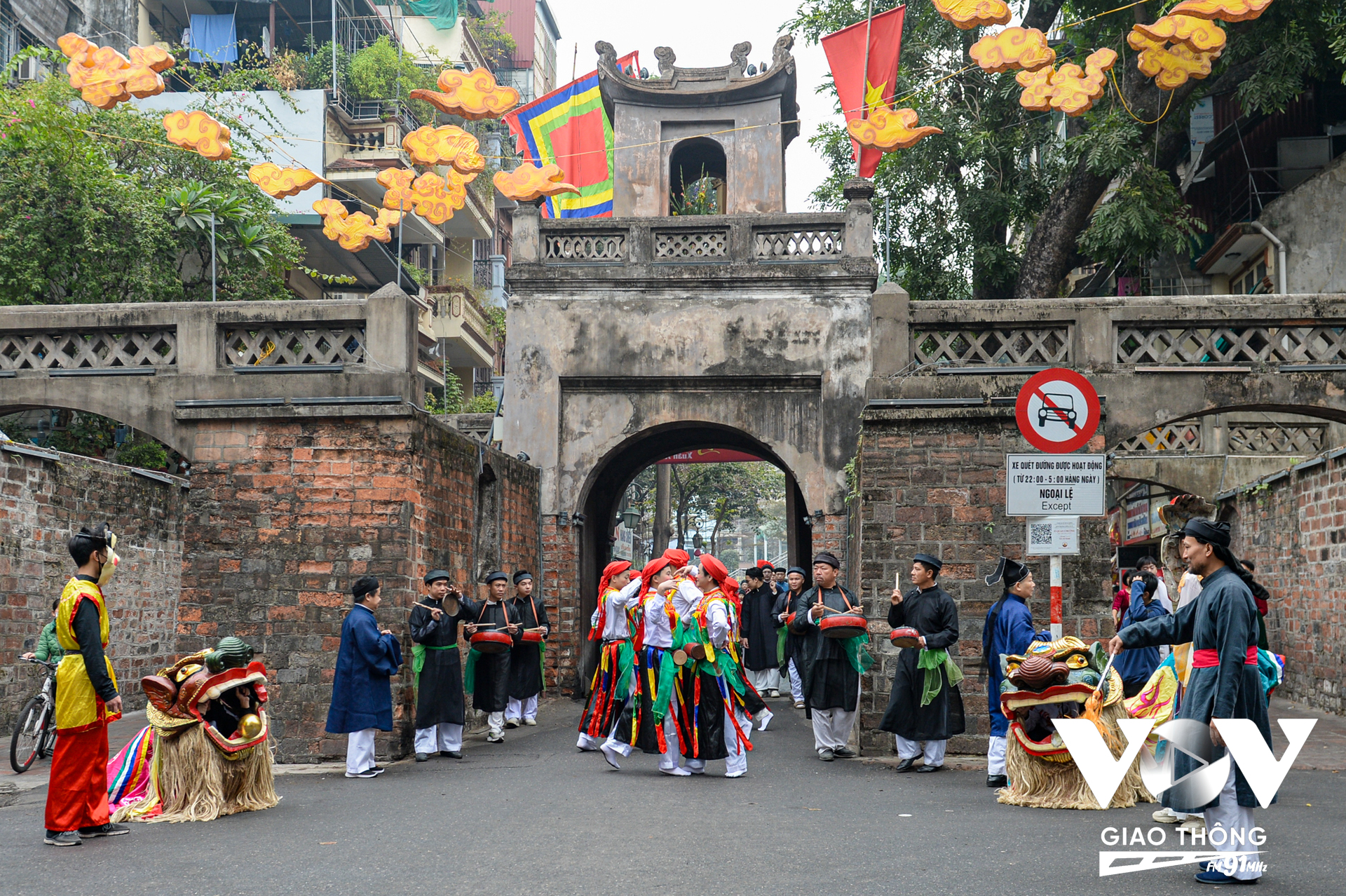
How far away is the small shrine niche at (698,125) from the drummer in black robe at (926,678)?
502 inches

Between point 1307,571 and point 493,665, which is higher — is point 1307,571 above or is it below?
above

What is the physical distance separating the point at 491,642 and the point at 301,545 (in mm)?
2316

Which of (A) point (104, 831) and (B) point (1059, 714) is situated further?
(B) point (1059, 714)

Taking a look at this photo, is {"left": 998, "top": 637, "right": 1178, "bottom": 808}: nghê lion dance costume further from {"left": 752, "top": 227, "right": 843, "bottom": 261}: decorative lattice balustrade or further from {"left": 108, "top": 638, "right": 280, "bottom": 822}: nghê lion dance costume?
{"left": 752, "top": 227, "right": 843, "bottom": 261}: decorative lattice balustrade

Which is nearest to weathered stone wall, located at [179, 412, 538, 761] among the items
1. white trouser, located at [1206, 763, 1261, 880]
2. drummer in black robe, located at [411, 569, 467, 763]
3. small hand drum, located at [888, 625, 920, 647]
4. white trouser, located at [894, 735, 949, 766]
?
drummer in black robe, located at [411, 569, 467, 763]

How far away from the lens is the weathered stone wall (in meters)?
11.0

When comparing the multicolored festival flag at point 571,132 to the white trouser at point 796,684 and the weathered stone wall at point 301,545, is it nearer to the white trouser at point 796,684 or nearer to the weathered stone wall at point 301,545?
the white trouser at point 796,684

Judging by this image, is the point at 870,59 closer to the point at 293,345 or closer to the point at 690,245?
the point at 690,245

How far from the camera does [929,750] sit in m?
10.3

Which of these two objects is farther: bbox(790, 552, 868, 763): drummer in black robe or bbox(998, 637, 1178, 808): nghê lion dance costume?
bbox(790, 552, 868, 763): drummer in black robe

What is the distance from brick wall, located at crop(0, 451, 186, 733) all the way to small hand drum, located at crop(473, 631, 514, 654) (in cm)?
432

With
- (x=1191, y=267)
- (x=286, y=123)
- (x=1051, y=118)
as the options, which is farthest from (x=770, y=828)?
(x=286, y=123)

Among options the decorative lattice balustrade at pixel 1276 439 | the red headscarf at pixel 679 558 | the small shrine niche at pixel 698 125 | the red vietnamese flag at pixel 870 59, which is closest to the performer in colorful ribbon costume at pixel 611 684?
the red headscarf at pixel 679 558

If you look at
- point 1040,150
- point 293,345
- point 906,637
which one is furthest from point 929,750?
point 1040,150
